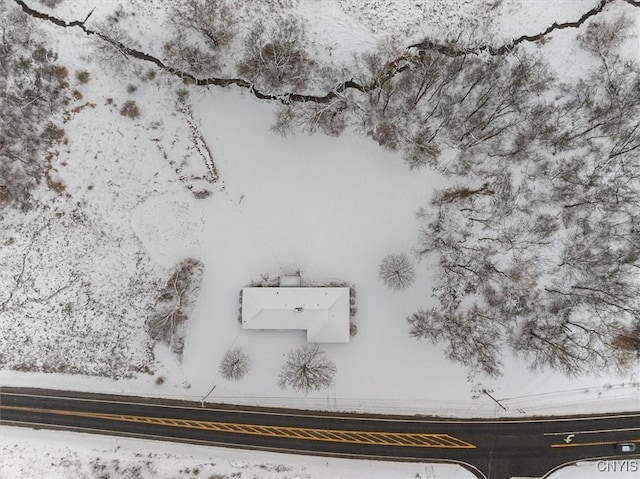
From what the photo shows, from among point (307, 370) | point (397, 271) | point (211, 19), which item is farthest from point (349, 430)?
point (211, 19)

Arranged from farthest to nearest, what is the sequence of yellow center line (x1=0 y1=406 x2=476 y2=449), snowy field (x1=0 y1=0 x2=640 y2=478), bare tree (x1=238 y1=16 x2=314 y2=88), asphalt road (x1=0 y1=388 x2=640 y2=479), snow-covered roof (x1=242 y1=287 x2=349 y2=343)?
yellow center line (x1=0 y1=406 x2=476 y2=449) < asphalt road (x1=0 y1=388 x2=640 y2=479) < snowy field (x1=0 y1=0 x2=640 y2=478) < bare tree (x1=238 y1=16 x2=314 y2=88) < snow-covered roof (x1=242 y1=287 x2=349 y2=343)

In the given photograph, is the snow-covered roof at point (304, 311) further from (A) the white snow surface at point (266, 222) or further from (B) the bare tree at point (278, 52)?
(B) the bare tree at point (278, 52)

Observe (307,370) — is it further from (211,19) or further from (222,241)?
(211,19)

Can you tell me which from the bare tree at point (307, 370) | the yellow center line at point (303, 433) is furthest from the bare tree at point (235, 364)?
the yellow center line at point (303, 433)

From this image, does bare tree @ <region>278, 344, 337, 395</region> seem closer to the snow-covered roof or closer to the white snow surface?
the white snow surface

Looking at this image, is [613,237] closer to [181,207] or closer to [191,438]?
[181,207]

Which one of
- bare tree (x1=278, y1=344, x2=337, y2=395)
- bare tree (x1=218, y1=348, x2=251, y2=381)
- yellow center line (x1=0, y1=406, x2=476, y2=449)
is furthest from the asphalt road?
bare tree (x1=218, y1=348, x2=251, y2=381)
